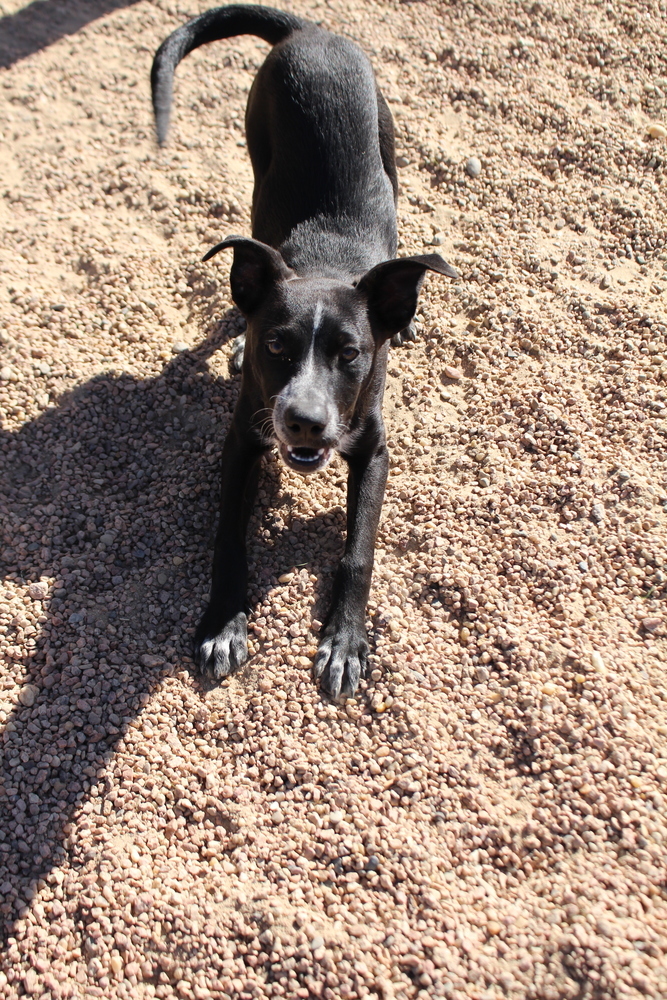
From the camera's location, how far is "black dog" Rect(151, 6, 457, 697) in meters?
3.25

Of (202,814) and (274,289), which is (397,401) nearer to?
(274,289)

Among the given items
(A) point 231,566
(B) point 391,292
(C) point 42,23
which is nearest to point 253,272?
(B) point 391,292

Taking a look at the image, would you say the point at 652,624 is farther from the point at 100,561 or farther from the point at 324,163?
the point at 324,163

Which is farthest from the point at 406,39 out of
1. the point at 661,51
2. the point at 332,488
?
the point at 332,488

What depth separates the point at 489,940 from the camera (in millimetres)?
2600

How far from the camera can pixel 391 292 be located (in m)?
3.44

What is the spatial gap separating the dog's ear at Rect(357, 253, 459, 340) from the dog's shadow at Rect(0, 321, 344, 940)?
981mm

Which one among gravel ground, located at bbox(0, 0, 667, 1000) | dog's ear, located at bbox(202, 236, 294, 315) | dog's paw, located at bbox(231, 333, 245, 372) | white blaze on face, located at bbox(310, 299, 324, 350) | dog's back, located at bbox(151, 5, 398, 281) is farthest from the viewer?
dog's paw, located at bbox(231, 333, 245, 372)

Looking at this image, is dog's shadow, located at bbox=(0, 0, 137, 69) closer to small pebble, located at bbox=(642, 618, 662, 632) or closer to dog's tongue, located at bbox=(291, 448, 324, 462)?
dog's tongue, located at bbox=(291, 448, 324, 462)

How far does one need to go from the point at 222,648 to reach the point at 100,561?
82cm

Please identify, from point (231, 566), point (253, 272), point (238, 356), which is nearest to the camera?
point (253, 272)

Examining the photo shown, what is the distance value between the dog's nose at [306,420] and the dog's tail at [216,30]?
7.49 feet

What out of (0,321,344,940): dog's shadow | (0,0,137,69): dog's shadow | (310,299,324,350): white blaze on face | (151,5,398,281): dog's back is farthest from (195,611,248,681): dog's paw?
(0,0,137,69): dog's shadow

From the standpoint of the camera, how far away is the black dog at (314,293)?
3248mm
